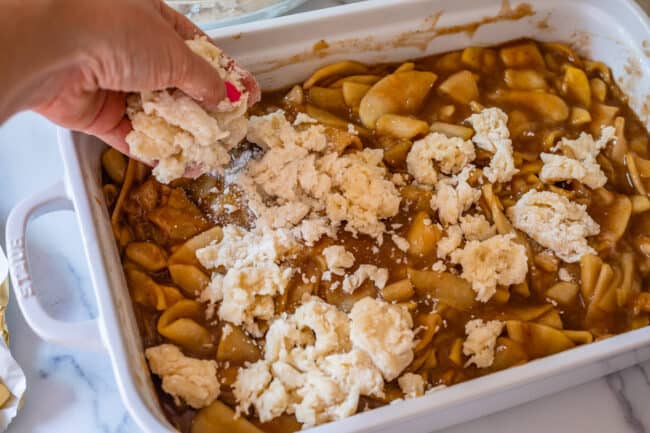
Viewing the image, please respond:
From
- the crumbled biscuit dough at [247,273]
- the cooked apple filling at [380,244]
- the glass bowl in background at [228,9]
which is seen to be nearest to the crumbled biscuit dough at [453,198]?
the cooked apple filling at [380,244]

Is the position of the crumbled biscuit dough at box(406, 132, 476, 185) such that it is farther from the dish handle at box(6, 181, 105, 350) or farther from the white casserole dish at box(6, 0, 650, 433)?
the dish handle at box(6, 181, 105, 350)

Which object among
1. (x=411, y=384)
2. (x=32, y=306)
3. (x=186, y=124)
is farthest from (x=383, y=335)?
(x=32, y=306)

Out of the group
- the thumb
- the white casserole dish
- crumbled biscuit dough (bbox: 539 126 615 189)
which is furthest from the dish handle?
crumbled biscuit dough (bbox: 539 126 615 189)

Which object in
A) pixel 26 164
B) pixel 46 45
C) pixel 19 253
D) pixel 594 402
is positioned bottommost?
pixel 594 402

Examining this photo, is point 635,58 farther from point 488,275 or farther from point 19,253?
point 19,253

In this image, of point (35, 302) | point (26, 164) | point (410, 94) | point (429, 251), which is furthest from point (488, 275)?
point (26, 164)

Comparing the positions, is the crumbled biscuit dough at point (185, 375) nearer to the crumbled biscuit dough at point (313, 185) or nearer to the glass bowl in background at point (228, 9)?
the crumbled biscuit dough at point (313, 185)

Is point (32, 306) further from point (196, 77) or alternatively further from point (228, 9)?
point (228, 9)
